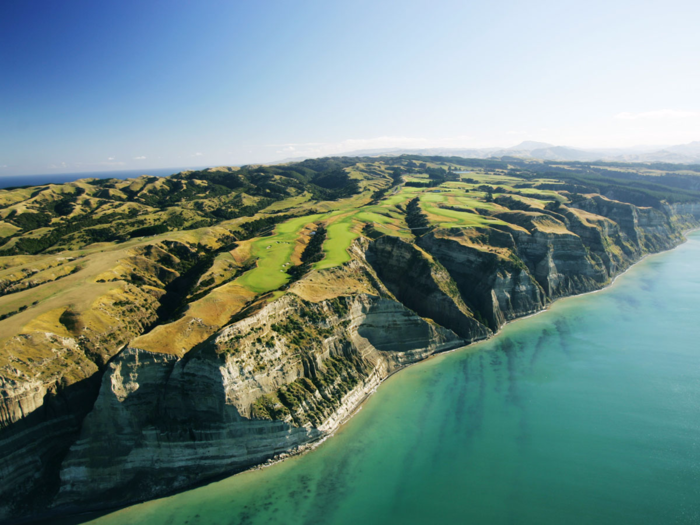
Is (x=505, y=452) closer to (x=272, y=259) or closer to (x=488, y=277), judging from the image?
(x=488, y=277)

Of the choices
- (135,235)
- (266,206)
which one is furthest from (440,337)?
(266,206)

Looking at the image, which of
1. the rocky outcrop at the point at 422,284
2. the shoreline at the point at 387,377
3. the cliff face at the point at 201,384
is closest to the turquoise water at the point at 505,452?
the shoreline at the point at 387,377

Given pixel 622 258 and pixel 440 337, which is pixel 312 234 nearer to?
pixel 440 337

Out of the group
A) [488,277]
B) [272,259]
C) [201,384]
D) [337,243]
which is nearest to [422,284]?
[488,277]

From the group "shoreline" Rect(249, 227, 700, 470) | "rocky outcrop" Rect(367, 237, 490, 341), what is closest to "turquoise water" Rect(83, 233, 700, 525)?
"shoreline" Rect(249, 227, 700, 470)

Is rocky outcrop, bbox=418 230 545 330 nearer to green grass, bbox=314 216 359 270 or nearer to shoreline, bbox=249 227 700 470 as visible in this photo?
shoreline, bbox=249 227 700 470

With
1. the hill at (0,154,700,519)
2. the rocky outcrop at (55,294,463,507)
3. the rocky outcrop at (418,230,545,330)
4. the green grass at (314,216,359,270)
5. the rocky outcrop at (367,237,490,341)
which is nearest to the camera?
the rocky outcrop at (55,294,463,507)

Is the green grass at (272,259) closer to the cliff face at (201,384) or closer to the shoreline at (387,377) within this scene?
the cliff face at (201,384)
